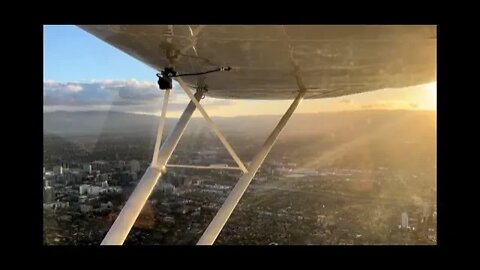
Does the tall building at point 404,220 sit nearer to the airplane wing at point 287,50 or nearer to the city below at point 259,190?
the city below at point 259,190

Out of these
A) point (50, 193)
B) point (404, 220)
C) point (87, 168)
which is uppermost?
point (87, 168)

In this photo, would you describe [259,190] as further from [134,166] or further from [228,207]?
[228,207]

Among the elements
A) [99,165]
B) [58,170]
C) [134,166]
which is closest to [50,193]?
[58,170]

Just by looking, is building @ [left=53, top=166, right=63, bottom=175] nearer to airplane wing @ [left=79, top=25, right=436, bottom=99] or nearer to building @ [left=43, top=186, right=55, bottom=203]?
building @ [left=43, top=186, right=55, bottom=203]

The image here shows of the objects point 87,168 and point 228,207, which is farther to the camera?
point 87,168

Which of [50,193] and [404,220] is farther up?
[50,193]

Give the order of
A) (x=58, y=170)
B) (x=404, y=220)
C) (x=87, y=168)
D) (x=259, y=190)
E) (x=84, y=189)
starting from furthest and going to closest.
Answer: (x=259, y=190) < (x=404, y=220) < (x=84, y=189) < (x=87, y=168) < (x=58, y=170)

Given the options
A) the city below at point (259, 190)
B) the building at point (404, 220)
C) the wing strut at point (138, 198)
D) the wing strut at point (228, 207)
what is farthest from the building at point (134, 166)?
the building at point (404, 220)

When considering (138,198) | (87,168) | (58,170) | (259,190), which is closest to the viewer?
(138,198)
